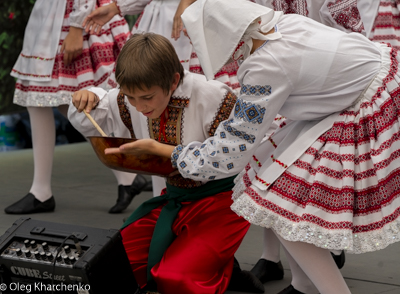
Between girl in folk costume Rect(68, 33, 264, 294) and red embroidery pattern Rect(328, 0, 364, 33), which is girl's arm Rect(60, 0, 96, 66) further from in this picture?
red embroidery pattern Rect(328, 0, 364, 33)

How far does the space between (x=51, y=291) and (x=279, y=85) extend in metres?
0.87

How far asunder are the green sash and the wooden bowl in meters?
0.22

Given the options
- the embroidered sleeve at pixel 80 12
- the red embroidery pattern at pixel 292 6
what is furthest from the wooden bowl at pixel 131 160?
the embroidered sleeve at pixel 80 12

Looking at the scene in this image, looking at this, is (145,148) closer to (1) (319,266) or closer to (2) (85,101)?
(2) (85,101)

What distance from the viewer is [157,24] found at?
302 centimetres

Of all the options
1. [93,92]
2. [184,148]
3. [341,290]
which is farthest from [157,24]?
[341,290]

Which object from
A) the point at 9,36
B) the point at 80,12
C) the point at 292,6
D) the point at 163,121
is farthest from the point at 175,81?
the point at 9,36

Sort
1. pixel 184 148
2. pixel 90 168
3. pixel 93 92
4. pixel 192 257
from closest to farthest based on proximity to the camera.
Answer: pixel 184 148, pixel 192 257, pixel 93 92, pixel 90 168

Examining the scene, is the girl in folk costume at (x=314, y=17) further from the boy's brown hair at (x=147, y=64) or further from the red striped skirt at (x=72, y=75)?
the red striped skirt at (x=72, y=75)

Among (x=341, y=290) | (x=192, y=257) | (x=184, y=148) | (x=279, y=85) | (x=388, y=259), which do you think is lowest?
(x=388, y=259)

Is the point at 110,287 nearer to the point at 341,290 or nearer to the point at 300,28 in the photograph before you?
the point at 341,290

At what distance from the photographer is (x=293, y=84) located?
5.92 feet

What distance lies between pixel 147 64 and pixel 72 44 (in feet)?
4.24

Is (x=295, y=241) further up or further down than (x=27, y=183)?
further up
